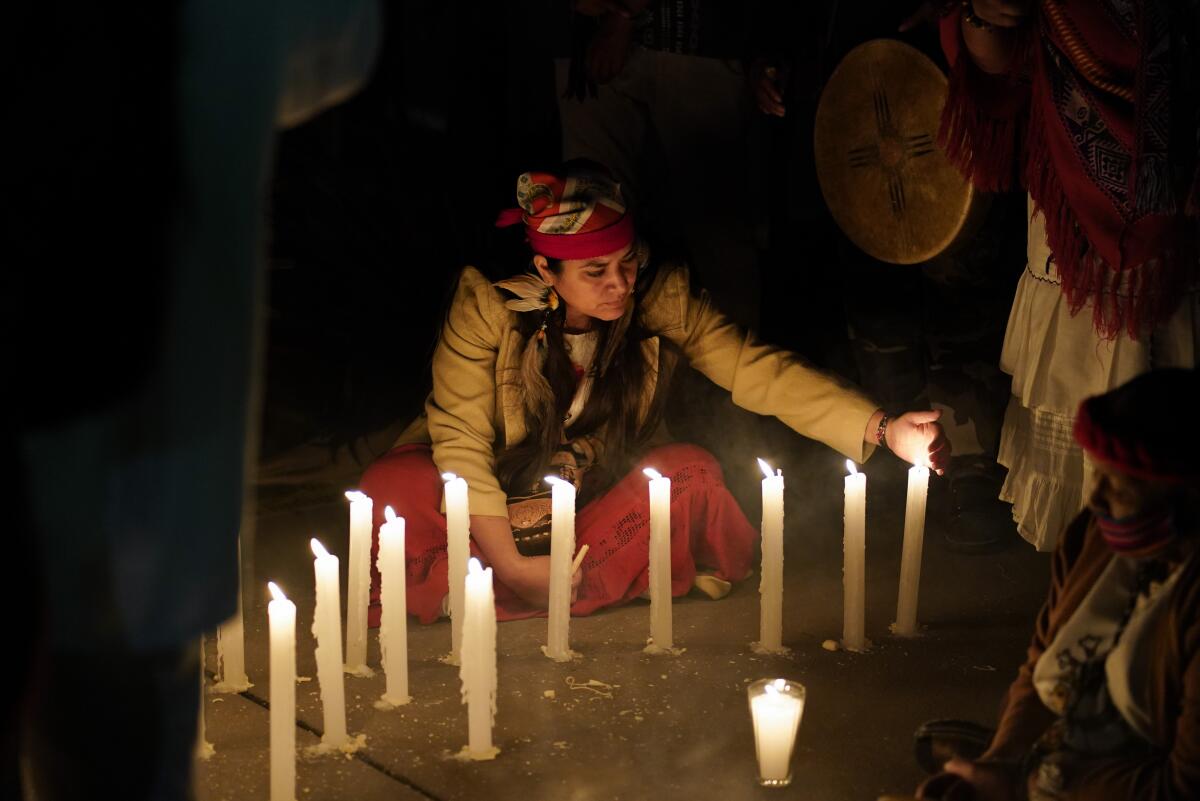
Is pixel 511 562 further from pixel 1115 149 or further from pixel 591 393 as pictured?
pixel 1115 149

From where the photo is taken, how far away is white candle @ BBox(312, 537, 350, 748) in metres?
3.05

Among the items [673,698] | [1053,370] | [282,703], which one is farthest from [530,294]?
[282,703]

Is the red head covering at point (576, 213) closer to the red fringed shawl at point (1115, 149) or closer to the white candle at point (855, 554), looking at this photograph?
the white candle at point (855, 554)

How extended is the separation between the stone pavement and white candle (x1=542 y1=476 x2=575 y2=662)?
0.05m

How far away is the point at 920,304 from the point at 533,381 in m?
1.30

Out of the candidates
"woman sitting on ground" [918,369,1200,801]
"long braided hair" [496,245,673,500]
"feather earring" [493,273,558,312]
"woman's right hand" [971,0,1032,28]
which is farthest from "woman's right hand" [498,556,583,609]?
"woman's right hand" [971,0,1032,28]

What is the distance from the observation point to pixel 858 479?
354cm

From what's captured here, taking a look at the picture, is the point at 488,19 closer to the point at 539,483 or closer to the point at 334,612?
the point at 539,483

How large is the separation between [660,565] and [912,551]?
63 cm

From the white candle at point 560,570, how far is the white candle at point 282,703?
2.70ft

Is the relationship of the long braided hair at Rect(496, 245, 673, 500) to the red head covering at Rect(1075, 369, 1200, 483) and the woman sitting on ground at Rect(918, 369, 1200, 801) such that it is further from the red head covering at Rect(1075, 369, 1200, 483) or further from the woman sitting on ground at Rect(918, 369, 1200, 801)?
the red head covering at Rect(1075, 369, 1200, 483)

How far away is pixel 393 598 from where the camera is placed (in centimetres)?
331

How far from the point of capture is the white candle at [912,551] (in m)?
3.55

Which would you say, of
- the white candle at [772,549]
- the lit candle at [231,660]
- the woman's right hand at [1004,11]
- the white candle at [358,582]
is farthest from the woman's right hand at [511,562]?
the woman's right hand at [1004,11]
